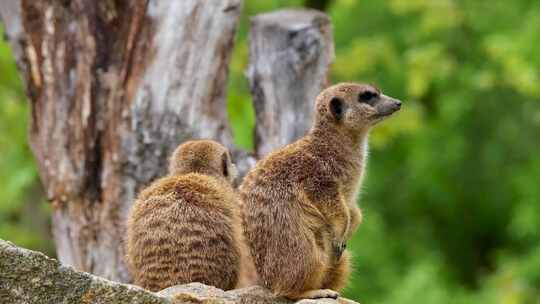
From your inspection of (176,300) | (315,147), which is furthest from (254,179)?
(176,300)

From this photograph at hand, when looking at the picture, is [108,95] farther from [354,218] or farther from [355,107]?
[354,218]

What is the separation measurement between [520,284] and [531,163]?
2.66 metres

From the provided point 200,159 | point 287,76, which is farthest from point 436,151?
point 200,159

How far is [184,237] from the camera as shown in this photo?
5820mm

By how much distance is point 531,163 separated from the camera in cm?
1611

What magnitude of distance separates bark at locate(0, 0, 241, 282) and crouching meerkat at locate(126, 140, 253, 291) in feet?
5.23

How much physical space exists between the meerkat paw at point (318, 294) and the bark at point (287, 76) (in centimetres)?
230

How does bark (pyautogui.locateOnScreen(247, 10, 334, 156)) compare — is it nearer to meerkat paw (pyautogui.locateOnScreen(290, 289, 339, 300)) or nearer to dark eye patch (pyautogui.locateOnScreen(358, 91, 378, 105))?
dark eye patch (pyautogui.locateOnScreen(358, 91, 378, 105))

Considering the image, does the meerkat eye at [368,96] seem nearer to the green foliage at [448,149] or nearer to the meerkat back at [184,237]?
the meerkat back at [184,237]

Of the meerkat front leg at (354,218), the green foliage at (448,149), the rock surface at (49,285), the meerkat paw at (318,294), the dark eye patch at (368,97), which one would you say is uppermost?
the dark eye patch at (368,97)

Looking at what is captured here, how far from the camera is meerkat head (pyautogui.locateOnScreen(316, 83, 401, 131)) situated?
21.5 ft

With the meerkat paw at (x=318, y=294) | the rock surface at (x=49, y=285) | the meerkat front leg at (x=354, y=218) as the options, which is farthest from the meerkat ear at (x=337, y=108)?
the rock surface at (x=49, y=285)

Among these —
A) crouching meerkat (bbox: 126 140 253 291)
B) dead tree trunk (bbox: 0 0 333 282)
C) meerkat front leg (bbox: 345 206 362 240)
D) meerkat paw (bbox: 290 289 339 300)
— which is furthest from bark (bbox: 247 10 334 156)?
meerkat paw (bbox: 290 289 339 300)

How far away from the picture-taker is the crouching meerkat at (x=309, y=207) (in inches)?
232
